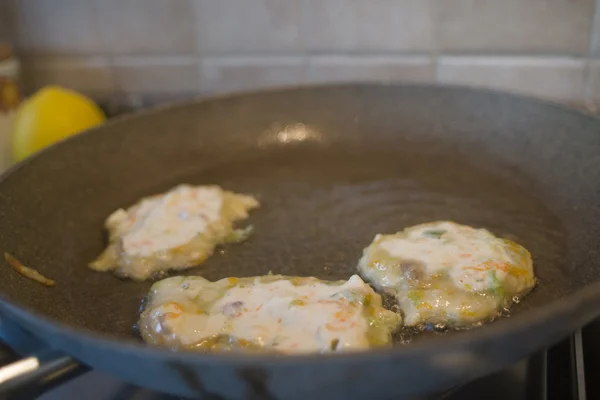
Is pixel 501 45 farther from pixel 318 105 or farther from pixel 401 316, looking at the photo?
pixel 401 316

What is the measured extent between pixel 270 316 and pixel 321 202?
0.95 feet

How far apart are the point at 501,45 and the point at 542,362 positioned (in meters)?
0.60

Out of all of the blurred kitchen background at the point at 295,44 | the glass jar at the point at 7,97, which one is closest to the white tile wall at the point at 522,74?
the blurred kitchen background at the point at 295,44

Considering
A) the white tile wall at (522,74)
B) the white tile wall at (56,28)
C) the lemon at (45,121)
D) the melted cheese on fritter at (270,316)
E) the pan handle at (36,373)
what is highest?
the white tile wall at (56,28)

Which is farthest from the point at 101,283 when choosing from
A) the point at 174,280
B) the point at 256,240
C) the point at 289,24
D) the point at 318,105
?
the point at 289,24

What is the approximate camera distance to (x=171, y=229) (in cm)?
81

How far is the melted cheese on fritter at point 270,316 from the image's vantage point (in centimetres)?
58

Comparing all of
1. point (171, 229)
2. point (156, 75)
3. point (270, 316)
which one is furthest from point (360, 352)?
point (156, 75)

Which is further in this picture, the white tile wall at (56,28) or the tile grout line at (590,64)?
the white tile wall at (56,28)

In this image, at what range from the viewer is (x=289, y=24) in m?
1.11

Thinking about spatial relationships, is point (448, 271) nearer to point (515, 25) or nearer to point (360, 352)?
point (360, 352)

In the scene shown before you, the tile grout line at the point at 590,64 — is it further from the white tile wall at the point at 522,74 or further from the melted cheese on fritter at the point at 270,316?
the melted cheese on fritter at the point at 270,316

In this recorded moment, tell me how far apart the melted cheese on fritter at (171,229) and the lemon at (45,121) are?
0.26m

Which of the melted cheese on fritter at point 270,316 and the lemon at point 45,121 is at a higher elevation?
the lemon at point 45,121
